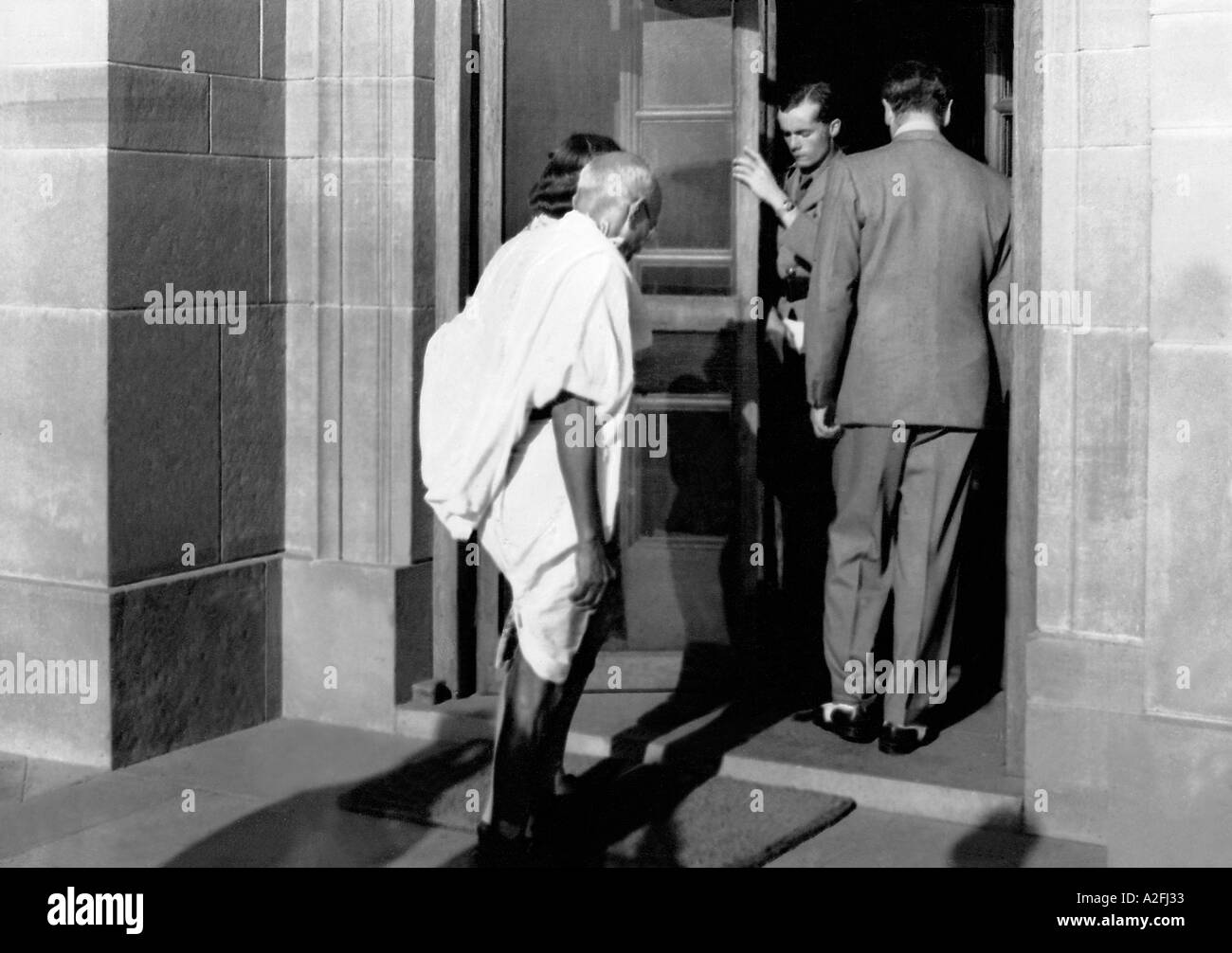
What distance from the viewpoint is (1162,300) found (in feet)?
16.8

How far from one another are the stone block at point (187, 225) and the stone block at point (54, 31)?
0.36 m

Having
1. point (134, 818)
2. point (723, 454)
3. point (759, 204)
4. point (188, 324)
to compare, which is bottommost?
point (134, 818)

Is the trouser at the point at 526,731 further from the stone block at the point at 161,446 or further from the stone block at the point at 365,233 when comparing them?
the stone block at the point at 365,233

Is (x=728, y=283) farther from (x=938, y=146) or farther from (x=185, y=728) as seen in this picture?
(x=185, y=728)

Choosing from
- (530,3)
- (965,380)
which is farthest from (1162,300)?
(530,3)

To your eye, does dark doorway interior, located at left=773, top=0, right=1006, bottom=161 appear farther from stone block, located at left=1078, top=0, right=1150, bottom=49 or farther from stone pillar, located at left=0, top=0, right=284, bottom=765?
stone block, located at left=1078, top=0, right=1150, bottom=49

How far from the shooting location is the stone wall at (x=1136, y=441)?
5.05m

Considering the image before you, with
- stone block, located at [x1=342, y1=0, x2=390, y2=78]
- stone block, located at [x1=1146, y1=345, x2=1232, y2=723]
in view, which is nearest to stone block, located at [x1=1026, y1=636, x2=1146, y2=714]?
stone block, located at [x1=1146, y1=345, x2=1232, y2=723]

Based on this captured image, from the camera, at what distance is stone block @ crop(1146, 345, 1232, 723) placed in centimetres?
507

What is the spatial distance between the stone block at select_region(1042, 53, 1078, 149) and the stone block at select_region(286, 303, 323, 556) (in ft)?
8.91

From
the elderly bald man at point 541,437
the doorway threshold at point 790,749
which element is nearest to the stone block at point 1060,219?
the elderly bald man at point 541,437

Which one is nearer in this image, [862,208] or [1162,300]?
[1162,300]

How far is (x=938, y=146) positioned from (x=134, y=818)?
322cm

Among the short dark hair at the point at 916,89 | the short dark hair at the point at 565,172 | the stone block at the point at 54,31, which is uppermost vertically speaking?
the stone block at the point at 54,31
